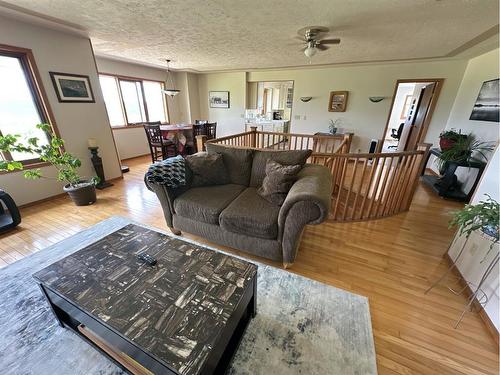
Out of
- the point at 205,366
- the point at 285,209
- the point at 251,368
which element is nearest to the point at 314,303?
the point at 251,368

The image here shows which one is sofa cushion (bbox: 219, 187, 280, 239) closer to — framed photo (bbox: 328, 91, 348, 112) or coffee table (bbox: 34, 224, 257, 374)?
coffee table (bbox: 34, 224, 257, 374)

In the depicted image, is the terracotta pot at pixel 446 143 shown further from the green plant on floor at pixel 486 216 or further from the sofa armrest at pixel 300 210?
the sofa armrest at pixel 300 210

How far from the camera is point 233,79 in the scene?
6.34 m

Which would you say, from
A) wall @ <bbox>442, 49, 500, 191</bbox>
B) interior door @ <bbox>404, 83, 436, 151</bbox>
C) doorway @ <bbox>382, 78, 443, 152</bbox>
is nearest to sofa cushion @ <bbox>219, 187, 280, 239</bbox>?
wall @ <bbox>442, 49, 500, 191</bbox>

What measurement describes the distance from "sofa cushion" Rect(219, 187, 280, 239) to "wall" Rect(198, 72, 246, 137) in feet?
17.5

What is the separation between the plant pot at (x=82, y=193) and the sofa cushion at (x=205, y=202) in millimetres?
1775

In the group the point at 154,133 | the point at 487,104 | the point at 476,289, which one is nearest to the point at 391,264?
the point at 476,289

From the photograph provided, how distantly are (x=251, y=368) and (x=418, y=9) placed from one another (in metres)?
3.46

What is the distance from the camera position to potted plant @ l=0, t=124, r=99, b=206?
7.69 ft

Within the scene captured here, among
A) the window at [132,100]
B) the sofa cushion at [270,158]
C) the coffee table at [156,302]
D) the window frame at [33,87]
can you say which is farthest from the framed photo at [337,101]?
the window frame at [33,87]

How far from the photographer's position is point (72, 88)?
3.12m

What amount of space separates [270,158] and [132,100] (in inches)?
199

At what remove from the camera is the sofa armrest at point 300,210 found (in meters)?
1.55

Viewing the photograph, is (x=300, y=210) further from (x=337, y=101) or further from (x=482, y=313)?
(x=337, y=101)
